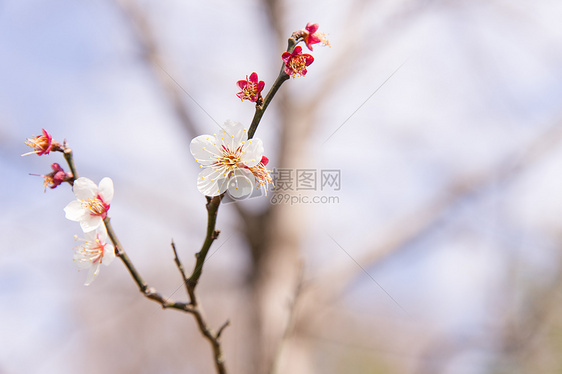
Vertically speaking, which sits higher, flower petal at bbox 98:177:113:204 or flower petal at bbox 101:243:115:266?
flower petal at bbox 98:177:113:204

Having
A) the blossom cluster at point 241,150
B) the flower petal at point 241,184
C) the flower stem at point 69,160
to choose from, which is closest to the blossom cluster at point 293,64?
the blossom cluster at point 241,150

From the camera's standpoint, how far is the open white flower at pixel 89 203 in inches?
22.4

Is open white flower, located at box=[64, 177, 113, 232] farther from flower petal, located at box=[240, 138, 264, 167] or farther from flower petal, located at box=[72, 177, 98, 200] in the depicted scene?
flower petal, located at box=[240, 138, 264, 167]

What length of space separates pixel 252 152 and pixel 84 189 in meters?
0.27

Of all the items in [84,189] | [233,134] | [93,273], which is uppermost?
[233,134]

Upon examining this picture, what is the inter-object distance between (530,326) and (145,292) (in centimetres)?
226

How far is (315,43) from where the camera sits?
55 cm

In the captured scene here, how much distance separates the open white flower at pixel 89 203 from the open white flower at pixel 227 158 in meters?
0.16

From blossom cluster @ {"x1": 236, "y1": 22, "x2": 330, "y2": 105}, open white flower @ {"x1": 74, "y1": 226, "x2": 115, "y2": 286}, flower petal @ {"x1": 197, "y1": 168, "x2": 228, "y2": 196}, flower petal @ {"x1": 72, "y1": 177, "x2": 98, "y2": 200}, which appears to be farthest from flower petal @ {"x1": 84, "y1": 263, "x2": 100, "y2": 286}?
blossom cluster @ {"x1": 236, "y1": 22, "x2": 330, "y2": 105}

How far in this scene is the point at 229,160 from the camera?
0.56 m

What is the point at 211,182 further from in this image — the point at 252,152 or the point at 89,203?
the point at 89,203

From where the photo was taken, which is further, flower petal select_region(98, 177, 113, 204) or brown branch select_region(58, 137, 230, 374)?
flower petal select_region(98, 177, 113, 204)

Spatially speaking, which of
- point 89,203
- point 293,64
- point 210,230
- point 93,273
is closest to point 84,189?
point 89,203

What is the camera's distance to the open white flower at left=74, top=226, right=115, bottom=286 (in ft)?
1.81
